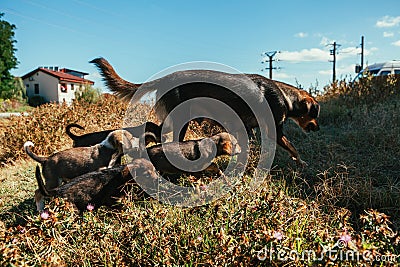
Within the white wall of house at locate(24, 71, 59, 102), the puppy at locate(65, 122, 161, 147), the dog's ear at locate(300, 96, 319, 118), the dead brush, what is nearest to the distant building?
the white wall of house at locate(24, 71, 59, 102)

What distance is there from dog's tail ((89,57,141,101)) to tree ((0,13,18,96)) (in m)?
37.1

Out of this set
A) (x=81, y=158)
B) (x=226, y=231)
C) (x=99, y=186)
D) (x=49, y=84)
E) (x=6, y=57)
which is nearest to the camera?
(x=226, y=231)

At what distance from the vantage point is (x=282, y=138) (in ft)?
18.4

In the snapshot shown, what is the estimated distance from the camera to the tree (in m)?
38.4

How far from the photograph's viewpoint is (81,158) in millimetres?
4730

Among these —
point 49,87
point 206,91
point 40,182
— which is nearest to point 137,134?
point 206,91

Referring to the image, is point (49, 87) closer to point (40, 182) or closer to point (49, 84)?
point (49, 84)

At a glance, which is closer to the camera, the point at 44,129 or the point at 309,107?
the point at 309,107

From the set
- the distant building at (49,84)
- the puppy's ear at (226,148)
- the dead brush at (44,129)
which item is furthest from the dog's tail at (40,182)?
the distant building at (49,84)

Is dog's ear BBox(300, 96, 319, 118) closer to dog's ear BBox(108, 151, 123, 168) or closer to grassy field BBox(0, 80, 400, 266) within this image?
grassy field BBox(0, 80, 400, 266)

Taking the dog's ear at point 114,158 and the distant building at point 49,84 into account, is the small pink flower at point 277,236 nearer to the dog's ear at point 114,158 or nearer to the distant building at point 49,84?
the dog's ear at point 114,158

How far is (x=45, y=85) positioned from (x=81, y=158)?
1867 inches

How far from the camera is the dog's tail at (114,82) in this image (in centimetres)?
550

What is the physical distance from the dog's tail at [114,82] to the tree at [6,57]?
122 feet
